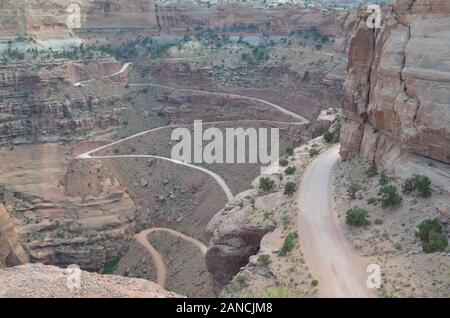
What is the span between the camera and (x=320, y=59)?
2923 inches

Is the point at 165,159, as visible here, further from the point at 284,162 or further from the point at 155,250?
the point at 284,162

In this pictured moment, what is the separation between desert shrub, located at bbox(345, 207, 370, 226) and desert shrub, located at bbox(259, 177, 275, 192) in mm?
8885

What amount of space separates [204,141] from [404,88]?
42.1 meters

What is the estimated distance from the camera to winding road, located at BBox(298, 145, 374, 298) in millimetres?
21000

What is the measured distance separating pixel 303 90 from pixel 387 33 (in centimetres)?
4284

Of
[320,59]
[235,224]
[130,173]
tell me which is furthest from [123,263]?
[320,59]

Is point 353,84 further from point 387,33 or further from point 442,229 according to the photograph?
point 442,229

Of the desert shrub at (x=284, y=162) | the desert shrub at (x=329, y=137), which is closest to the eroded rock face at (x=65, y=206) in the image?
the desert shrub at (x=284, y=162)

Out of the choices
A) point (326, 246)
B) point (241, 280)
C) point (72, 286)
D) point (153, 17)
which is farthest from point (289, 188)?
point (153, 17)

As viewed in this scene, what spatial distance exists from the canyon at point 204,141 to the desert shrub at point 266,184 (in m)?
0.24

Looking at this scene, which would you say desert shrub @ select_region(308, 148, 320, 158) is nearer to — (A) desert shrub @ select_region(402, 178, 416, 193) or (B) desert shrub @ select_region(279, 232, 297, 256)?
(A) desert shrub @ select_region(402, 178, 416, 193)

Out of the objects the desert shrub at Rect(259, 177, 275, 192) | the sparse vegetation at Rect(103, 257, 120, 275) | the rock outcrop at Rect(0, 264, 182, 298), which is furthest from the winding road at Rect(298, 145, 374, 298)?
the sparse vegetation at Rect(103, 257, 120, 275)

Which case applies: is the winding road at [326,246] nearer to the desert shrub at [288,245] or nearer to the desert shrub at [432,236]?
the desert shrub at [288,245]

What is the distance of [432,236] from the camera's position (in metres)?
22.0
